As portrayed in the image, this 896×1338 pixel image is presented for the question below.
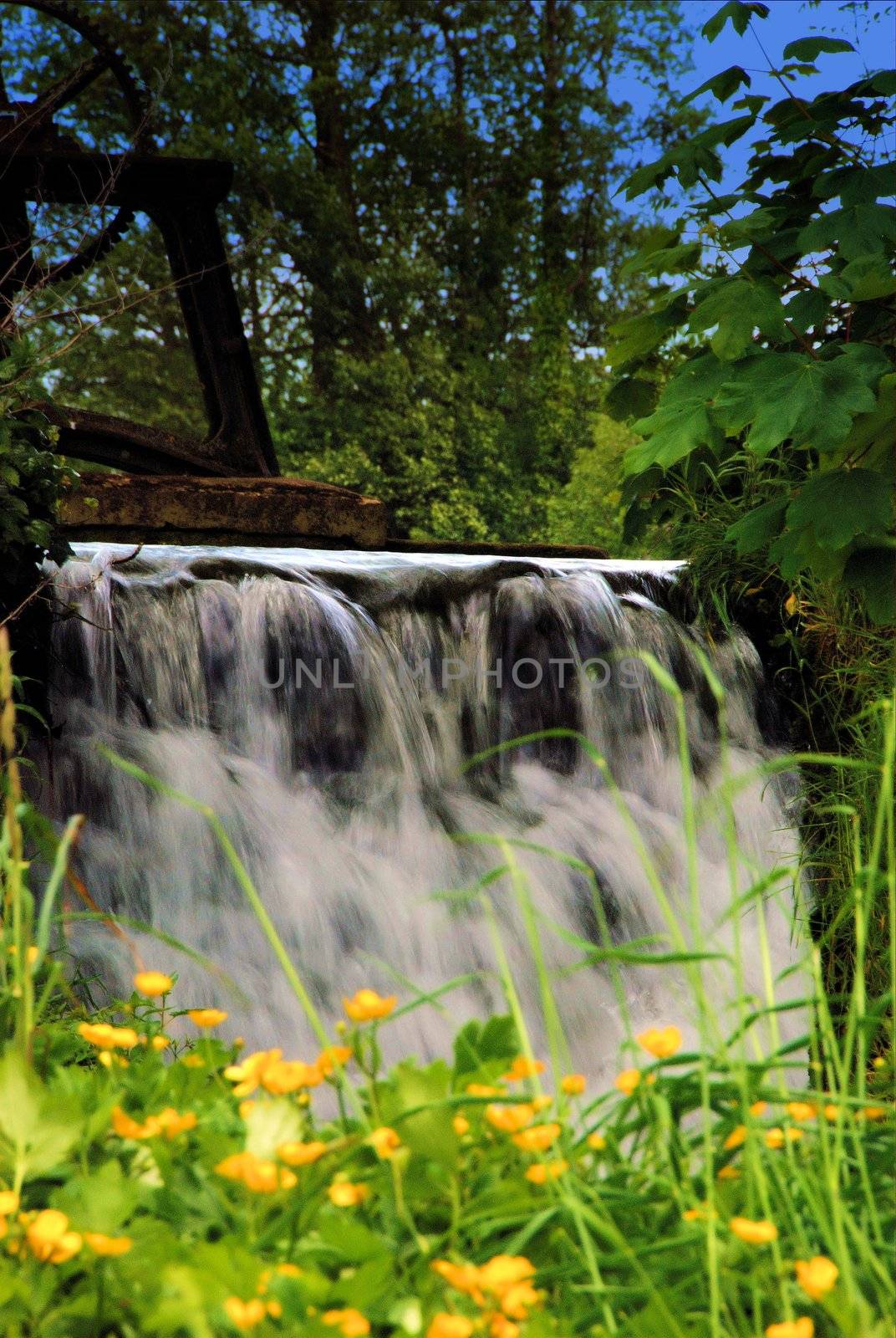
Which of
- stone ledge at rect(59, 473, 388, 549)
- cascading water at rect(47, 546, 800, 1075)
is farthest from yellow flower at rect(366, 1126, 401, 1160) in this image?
stone ledge at rect(59, 473, 388, 549)

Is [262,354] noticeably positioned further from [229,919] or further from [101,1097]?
[101,1097]

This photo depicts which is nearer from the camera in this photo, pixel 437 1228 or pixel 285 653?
pixel 437 1228

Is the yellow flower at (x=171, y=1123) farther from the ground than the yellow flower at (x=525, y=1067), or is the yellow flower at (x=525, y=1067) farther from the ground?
the yellow flower at (x=525, y=1067)

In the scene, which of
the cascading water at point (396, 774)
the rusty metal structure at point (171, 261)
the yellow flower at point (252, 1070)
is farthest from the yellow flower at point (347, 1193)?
the rusty metal structure at point (171, 261)

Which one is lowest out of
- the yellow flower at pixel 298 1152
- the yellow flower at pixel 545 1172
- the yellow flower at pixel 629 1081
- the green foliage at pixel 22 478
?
the yellow flower at pixel 545 1172

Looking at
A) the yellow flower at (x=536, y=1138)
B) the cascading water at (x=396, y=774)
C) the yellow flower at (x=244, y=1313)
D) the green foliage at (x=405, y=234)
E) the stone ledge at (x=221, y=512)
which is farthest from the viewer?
the green foliage at (x=405, y=234)

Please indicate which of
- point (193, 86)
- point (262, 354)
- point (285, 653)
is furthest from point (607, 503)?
point (285, 653)

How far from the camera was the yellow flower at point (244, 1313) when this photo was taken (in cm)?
74

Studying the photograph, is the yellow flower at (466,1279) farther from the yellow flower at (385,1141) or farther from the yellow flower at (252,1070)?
the yellow flower at (252,1070)

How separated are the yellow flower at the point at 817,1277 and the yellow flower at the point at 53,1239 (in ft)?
1.68

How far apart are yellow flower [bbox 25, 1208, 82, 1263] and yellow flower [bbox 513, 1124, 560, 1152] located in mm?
341

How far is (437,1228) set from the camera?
98 centimetres

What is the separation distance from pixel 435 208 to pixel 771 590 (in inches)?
594

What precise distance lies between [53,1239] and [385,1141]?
258 mm
